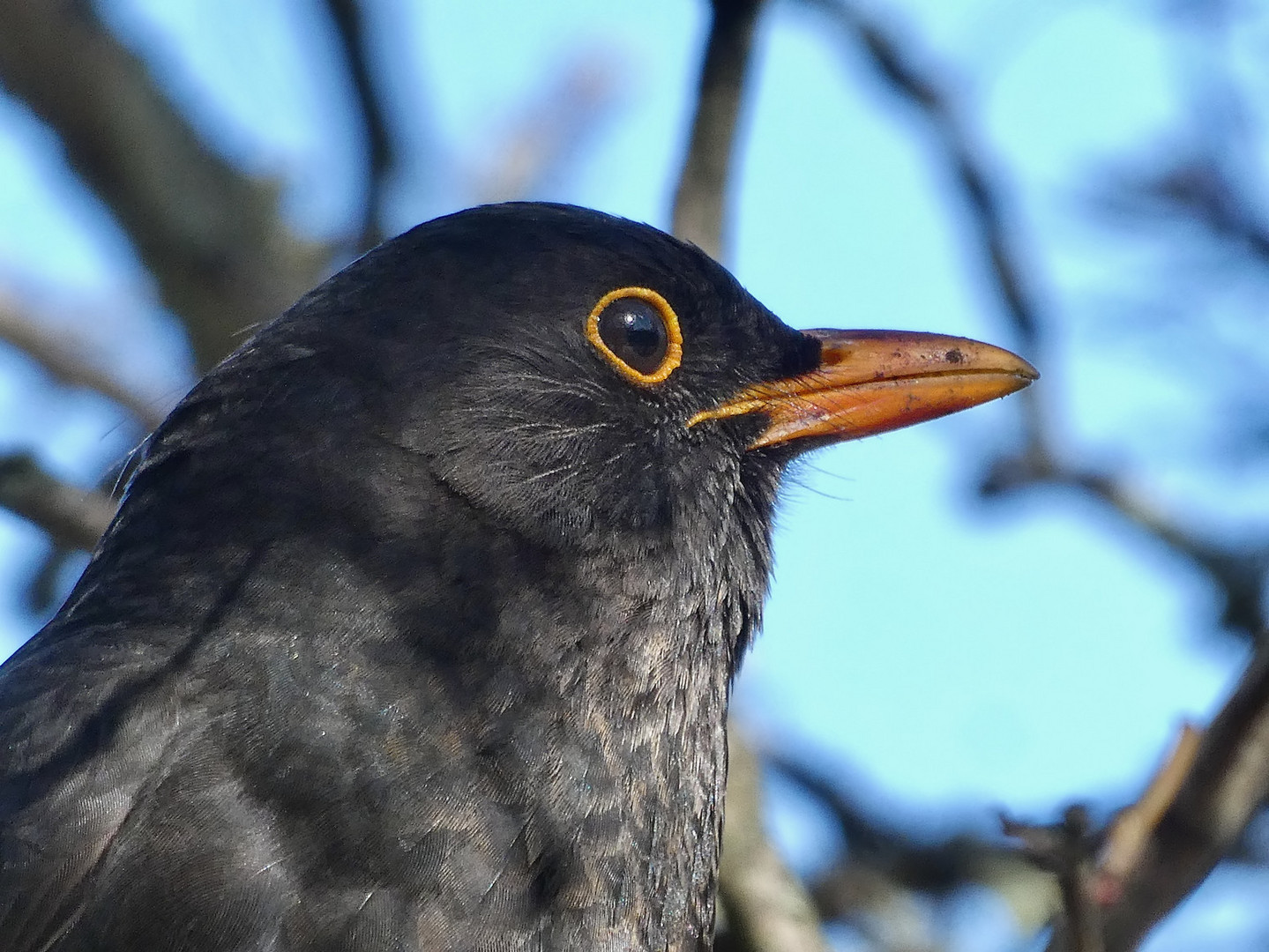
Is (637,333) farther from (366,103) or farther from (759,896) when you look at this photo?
(366,103)

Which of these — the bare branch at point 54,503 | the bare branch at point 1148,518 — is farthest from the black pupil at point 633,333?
the bare branch at point 1148,518

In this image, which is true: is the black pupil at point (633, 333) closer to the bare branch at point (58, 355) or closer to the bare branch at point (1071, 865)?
the bare branch at point (1071, 865)

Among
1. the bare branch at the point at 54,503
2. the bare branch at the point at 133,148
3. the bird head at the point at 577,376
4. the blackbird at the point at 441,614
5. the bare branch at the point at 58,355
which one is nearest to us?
the blackbird at the point at 441,614

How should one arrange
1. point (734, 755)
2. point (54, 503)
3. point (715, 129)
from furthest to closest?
1. point (715, 129)
2. point (734, 755)
3. point (54, 503)

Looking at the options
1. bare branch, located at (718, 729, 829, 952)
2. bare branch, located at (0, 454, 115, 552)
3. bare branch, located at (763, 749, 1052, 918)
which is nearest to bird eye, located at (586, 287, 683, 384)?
bare branch, located at (718, 729, 829, 952)

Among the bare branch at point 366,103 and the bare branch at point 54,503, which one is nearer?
the bare branch at point 54,503

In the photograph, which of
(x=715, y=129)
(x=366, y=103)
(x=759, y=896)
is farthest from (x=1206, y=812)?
(x=366, y=103)

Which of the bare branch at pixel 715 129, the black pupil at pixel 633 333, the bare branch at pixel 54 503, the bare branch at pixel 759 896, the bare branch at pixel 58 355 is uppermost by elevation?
the bare branch at pixel 715 129

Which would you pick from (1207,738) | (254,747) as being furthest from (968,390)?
(254,747)

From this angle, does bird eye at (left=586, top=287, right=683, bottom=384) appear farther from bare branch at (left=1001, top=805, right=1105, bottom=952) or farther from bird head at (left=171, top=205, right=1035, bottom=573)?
bare branch at (left=1001, top=805, right=1105, bottom=952)
